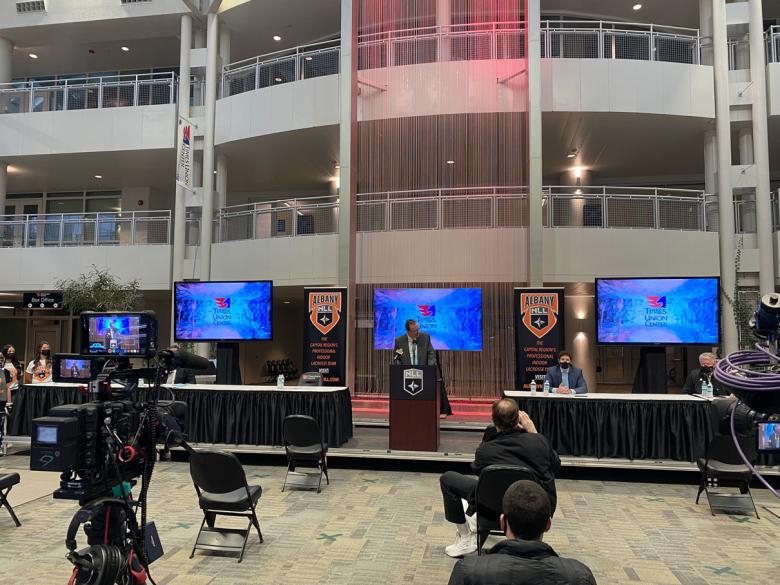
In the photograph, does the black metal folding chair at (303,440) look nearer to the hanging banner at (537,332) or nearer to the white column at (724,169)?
the hanging banner at (537,332)

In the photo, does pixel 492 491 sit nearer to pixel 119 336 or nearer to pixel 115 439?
pixel 115 439

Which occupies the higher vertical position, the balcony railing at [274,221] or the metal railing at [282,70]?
the metal railing at [282,70]

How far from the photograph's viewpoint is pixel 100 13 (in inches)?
540

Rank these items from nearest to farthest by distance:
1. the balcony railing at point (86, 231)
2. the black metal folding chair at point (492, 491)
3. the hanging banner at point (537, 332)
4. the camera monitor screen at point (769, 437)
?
the camera monitor screen at point (769, 437)
the black metal folding chair at point (492, 491)
the hanging banner at point (537, 332)
the balcony railing at point (86, 231)

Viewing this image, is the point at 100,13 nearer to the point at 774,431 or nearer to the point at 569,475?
the point at 569,475

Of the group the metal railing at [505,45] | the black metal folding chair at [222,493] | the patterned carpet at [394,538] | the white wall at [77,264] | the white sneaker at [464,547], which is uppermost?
the metal railing at [505,45]

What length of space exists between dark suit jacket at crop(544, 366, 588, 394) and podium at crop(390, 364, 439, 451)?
1.68 meters

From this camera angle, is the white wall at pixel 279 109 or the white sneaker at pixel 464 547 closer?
the white sneaker at pixel 464 547

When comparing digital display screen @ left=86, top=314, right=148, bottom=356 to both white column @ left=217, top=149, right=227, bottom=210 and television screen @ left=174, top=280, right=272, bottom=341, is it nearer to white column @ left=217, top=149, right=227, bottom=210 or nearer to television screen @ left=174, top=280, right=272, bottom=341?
television screen @ left=174, top=280, right=272, bottom=341

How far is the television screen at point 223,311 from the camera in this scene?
9.31m

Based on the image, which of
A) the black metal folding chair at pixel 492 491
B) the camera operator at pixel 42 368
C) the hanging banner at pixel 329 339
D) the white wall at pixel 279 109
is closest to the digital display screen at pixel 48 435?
the black metal folding chair at pixel 492 491

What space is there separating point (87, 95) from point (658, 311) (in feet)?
45.6

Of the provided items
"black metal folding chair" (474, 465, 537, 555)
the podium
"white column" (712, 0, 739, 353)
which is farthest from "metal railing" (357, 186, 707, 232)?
"black metal folding chair" (474, 465, 537, 555)

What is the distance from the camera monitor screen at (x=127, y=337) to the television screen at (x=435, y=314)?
22.0 ft
